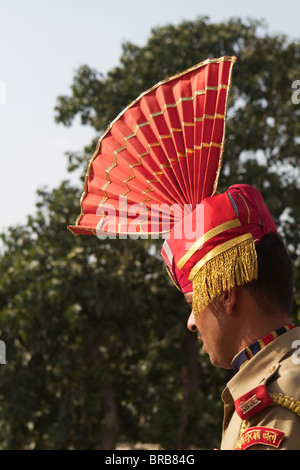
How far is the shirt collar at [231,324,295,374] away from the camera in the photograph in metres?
2.00

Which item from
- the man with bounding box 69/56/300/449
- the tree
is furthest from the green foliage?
the man with bounding box 69/56/300/449

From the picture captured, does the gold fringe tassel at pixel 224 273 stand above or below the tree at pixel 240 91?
below

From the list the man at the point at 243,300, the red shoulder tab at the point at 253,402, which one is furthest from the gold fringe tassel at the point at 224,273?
the red shoulder tab at the point at 253,402

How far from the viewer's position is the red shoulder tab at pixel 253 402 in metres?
1.85

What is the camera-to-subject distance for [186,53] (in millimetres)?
11219

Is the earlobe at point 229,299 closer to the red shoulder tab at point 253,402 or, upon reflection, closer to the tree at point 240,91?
the red shoulder tab at point 253,402

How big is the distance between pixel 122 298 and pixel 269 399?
856cm

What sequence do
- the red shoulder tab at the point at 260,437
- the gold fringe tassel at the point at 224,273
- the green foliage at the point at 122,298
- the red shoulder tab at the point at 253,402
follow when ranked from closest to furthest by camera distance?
the red shoulder tab at the point at 260,437, the red shoulder tab at the point at 253,402, the gold fringe tassel at the point at 224,273, the green foliage at the point at 122,298

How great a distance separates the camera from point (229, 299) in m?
2.02

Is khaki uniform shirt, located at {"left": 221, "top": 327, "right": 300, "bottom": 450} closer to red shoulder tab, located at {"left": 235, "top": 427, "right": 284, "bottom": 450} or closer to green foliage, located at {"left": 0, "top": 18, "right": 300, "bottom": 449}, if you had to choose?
red shoulder tab, located at {"left": 235, "top": 427, "right": 284, "bottom": 450}

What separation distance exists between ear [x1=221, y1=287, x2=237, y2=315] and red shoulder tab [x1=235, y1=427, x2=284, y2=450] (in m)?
0.36

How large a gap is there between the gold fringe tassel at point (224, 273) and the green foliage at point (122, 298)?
26.0 ft

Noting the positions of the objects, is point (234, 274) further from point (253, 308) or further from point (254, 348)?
point (254, 348)
